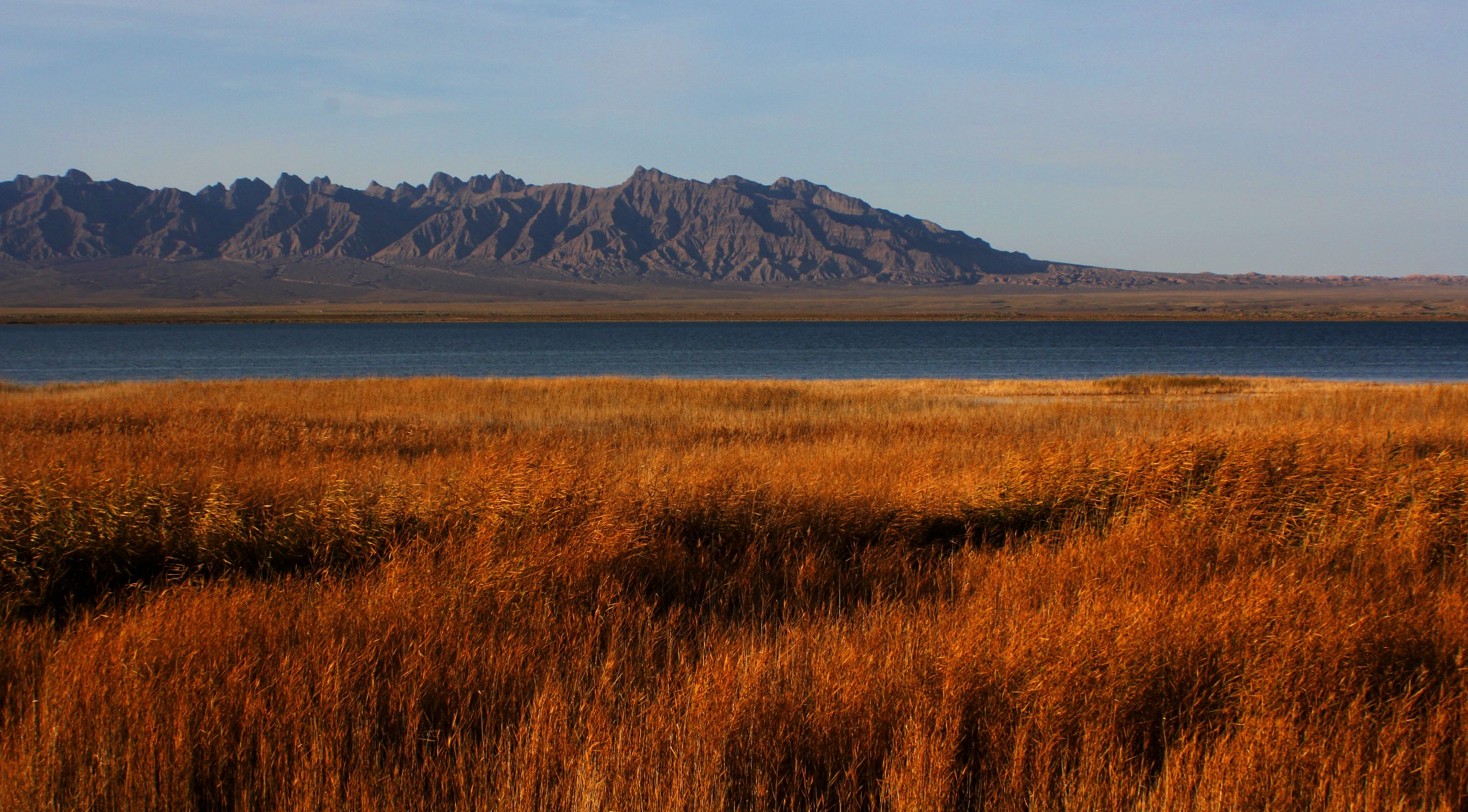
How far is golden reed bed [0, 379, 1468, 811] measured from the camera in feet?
15.0

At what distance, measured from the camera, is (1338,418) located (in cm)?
1875

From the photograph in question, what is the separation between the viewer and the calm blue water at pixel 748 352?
5903cm

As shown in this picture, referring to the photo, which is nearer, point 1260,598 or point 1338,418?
point 1260,598

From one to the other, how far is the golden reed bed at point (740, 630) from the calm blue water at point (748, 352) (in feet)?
139

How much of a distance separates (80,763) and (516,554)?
3.38 metres

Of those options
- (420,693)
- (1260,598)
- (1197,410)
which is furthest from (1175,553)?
(1197,410)

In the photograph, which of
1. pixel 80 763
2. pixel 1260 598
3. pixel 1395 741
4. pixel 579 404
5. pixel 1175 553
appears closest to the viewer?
pixel 80 763

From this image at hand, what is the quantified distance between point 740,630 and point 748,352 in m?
81.1

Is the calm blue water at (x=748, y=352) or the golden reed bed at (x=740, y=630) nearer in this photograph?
the golden reed bed at (x=740, y=630)

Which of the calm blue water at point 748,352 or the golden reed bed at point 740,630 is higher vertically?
the golden reed bed at point 740,630

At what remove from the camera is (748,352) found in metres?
87.3

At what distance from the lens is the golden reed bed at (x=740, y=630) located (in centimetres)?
457

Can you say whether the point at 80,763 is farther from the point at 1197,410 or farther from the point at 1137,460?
the point at 1197,410

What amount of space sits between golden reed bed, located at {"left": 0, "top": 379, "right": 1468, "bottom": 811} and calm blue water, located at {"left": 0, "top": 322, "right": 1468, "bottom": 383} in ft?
139
